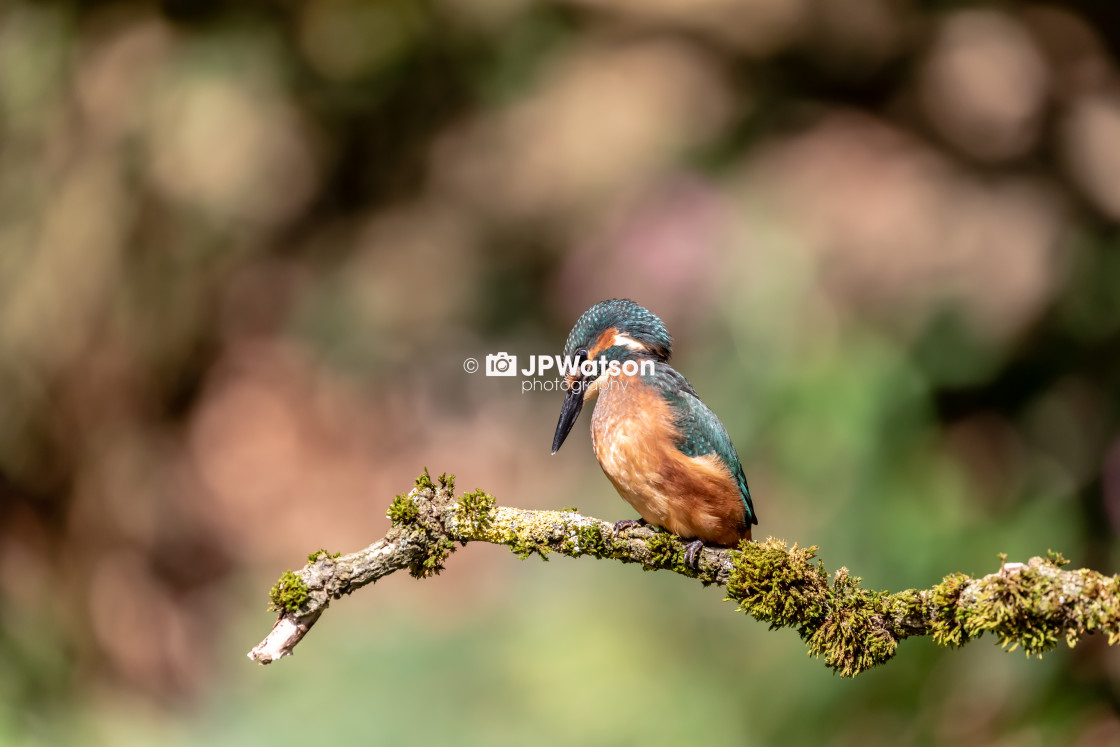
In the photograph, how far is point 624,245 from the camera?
4.84 meters

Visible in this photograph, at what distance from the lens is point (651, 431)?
1.83 metres

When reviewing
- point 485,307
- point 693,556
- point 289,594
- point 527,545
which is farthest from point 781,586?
point 485,307

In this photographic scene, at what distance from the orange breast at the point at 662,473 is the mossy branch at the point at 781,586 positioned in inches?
2.0

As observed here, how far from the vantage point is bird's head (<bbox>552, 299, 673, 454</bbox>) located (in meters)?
1.88

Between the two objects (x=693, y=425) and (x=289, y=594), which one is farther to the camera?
(x=693, y=425)

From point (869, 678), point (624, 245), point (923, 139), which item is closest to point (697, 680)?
point (869, 678)

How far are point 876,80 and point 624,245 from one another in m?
1.68

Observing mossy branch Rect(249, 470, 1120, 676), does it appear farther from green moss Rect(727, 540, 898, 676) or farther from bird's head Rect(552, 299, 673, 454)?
bird's head Rect(552, 299, 673, 454)

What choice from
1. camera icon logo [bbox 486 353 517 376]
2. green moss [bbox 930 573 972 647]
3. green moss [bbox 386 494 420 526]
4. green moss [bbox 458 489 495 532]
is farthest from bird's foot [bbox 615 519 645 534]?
camera icon logo [bbox 486 353 517 376]

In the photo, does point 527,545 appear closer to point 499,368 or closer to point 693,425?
point 693,425

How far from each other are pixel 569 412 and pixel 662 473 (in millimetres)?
225

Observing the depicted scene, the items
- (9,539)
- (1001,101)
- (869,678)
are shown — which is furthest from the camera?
(9,539)

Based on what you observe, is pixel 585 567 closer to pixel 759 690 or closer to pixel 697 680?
pixel 697 680

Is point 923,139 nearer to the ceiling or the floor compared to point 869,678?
nearer to the ceiling
